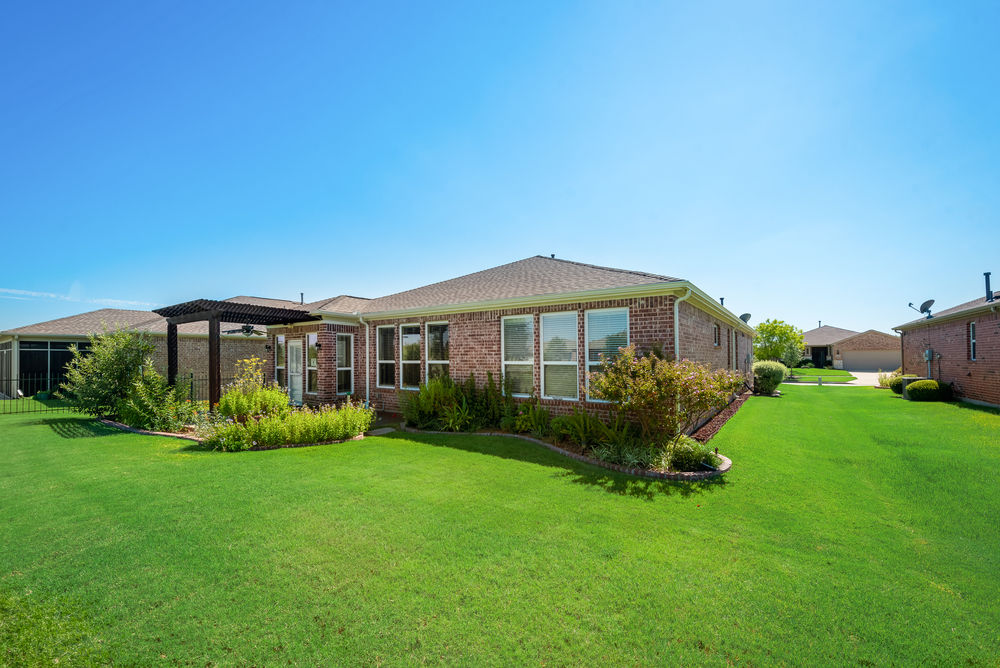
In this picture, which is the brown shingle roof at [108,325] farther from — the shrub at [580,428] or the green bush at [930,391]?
the green bush at [930,391]

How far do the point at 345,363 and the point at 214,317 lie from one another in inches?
151

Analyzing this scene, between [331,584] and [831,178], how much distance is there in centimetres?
1364

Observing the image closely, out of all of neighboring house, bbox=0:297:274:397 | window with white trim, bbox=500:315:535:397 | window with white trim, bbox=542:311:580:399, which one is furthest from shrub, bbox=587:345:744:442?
neighboring house, bbox=0:297:274:397

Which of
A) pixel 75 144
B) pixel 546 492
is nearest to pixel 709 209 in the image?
pixel 546 492

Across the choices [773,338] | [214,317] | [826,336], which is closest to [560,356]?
[214,317]

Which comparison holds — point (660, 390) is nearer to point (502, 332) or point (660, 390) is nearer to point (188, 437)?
point (502, 332)

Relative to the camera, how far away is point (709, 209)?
11531 mm

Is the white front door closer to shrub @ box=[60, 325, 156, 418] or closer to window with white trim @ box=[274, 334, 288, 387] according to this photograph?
window with white trim @ box=[274, 334, 288, 387]

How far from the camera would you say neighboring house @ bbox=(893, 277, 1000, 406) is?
549 inches

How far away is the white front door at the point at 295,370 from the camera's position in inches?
545

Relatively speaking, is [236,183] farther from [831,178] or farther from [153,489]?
[831,178]

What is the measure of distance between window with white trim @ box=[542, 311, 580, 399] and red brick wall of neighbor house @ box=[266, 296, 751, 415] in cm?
14

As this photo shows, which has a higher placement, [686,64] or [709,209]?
[686,64]

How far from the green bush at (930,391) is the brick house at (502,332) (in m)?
8.41
